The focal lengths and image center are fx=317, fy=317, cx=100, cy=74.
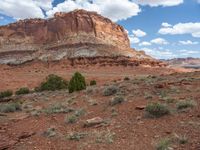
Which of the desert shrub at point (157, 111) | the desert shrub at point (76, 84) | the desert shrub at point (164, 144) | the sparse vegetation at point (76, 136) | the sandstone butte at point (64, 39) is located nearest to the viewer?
the desert shrub at point (164, 144)

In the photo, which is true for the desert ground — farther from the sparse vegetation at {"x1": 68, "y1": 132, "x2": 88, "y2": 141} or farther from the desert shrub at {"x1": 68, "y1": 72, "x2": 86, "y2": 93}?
the desert shrub at {"x1": 68, "y1": 72, "x2": 86, "y2": 93}

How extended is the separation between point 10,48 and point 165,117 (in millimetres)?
96972

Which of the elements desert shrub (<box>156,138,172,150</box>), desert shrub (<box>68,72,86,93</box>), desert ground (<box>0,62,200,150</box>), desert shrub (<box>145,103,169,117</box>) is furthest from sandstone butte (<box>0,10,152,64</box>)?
desert shrub (<box>156,138,172,150</box>)

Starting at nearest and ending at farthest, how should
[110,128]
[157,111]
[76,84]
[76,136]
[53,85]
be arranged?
1. [76,136]
2. [110,128]
3. [157,111]
4. [76,84]
5. [53,85]

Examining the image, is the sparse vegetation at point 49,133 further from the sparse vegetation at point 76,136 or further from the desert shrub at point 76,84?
the desert shrub at point 76,84

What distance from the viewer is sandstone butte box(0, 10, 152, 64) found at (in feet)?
298

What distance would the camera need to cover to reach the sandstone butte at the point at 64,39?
90.8 metres

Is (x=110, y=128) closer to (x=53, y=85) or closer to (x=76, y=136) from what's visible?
(x=76, y=136)

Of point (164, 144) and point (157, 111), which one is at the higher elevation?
point (157, 111)

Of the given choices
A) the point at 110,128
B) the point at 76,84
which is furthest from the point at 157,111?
the point at 76,84

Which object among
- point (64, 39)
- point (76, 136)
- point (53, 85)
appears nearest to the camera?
point (76, 136)

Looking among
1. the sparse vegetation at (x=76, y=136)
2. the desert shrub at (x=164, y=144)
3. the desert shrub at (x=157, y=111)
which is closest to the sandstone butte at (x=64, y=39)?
the desert shrub at (x=157, y=111)

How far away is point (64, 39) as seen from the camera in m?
99.9

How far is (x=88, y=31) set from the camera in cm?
10200
